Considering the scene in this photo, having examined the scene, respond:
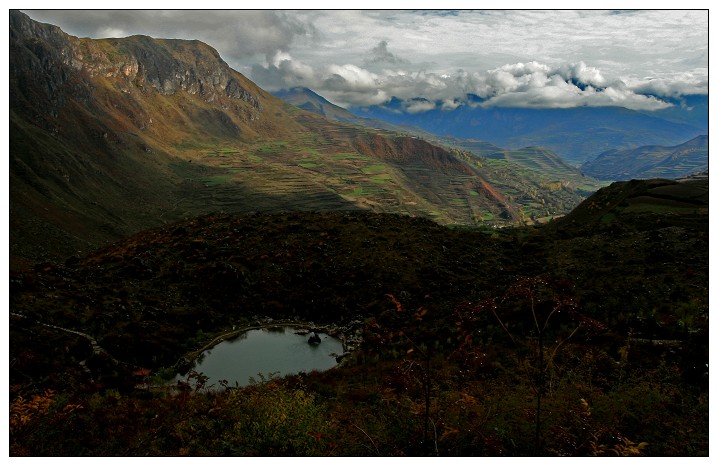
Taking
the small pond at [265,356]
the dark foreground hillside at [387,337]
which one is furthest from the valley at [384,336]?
the small pond at [265,356]

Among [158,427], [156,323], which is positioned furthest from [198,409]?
[156,323]

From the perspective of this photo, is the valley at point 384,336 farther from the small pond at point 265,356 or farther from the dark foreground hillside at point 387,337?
the small pond at point 265,356

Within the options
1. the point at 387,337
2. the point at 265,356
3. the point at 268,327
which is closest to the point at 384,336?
the point at 387,337

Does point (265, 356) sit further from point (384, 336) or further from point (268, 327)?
point (384, 336)

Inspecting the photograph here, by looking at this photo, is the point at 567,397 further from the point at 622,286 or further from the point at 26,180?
the point at 26,180

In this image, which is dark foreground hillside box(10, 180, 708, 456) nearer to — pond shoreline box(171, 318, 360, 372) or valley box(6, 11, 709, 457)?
valley box(6, 11, 709, 457)
